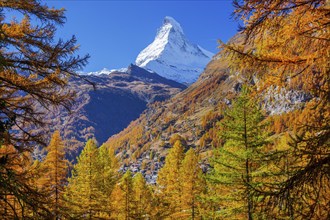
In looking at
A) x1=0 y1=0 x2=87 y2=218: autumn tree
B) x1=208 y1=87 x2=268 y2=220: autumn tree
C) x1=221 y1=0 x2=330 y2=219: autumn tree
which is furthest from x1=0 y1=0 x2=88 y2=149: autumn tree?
x1=208 y1=87 x2=268 y2=220: autumn tree

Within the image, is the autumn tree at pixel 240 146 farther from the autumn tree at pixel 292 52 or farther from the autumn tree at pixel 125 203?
the autumn tree at pixel 125 203

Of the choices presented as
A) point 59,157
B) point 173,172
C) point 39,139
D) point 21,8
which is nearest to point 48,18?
point 21,8

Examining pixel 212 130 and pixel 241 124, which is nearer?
pixel 241 124

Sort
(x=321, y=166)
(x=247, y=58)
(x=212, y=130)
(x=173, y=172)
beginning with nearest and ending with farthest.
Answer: (x=321, y=166) < (x=247, y=58) < (x=173, y=172) < (x=212, y=130)

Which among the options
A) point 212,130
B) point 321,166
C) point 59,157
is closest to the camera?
point 321,166

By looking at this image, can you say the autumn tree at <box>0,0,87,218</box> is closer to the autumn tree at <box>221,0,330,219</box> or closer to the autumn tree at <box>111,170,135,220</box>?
the autumn tree at <box>221,0,330,219</box>

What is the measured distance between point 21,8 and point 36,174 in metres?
4.19

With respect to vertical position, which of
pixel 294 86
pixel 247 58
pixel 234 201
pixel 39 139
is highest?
pixel 247 58

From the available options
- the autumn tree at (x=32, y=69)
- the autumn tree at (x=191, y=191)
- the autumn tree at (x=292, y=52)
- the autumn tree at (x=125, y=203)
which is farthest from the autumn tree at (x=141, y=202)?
the autumn tree at (x=292, y=52)

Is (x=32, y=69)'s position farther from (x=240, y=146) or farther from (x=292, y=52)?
(x=240, y=146)

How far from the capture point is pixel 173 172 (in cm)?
3444

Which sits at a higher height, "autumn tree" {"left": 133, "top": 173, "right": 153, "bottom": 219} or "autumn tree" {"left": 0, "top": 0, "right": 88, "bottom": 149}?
"autumn tree" {"left": 0, "top": 0, "right": 88, "bottom": 149}

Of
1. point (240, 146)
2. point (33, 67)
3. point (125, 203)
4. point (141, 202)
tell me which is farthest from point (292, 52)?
point (141, 202)

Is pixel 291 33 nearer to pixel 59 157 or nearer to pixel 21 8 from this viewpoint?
pixel 21 8
